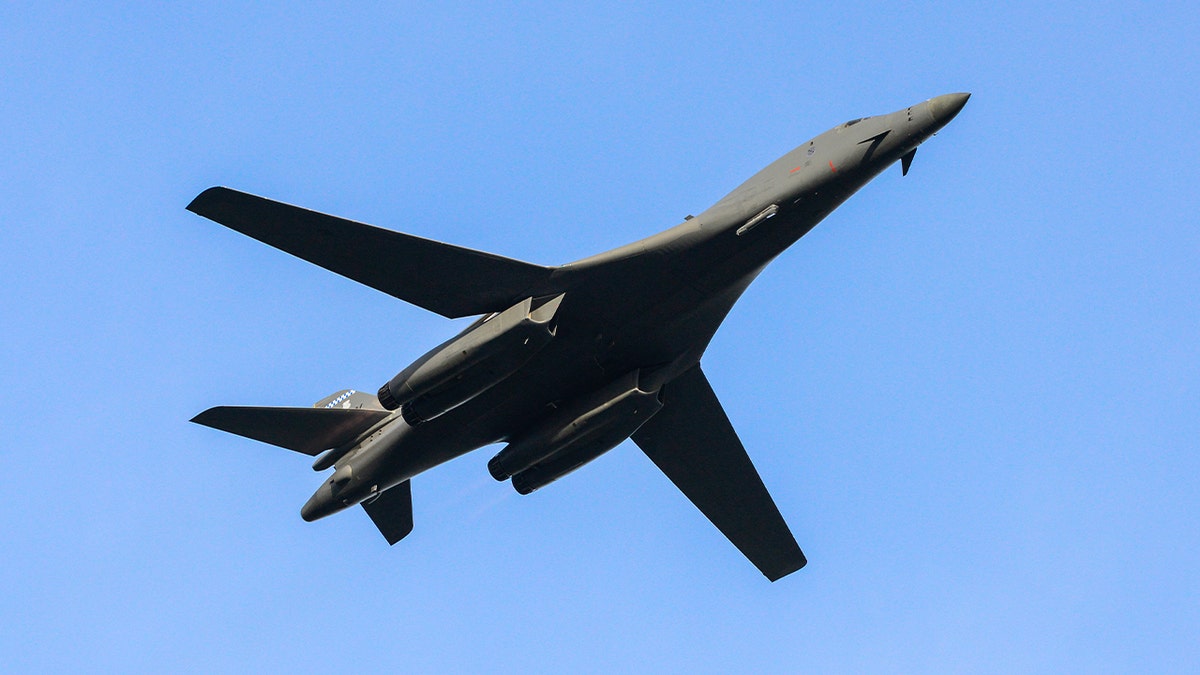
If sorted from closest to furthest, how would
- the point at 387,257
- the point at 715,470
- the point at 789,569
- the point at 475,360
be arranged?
the point at 475,360 → the point at 387,257 → the point at 715,470 → the point at 789,569

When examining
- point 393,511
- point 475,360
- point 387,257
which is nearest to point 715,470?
point 393,511

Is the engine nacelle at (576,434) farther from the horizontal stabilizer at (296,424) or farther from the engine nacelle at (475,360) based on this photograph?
the horizontal stabilizer at (296,424)

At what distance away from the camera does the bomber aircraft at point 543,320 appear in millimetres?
27844

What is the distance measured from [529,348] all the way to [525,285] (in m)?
1.47

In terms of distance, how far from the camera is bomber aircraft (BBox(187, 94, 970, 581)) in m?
27.8

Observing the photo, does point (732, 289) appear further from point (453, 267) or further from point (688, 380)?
point (453, 267)

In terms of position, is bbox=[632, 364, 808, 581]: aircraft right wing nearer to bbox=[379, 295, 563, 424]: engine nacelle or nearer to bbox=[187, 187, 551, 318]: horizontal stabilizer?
bbox=[379, 295, 563, 424]: engine nacelle

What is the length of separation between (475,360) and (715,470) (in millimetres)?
9686

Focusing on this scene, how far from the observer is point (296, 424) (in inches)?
1255

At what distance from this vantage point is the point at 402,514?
34.4 metres

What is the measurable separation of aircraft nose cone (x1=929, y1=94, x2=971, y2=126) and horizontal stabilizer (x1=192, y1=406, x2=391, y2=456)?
15268 mm

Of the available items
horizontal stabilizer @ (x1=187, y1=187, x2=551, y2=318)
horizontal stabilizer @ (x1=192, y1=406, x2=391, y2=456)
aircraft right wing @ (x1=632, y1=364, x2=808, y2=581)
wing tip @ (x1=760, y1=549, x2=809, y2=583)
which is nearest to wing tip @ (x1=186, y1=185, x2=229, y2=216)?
horizontal stabilizer @ (x1=187, y1=187, x2=551, y2=318)

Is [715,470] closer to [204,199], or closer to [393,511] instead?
[393,511]

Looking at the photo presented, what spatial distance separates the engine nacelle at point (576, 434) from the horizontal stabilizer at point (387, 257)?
3.50 metres
